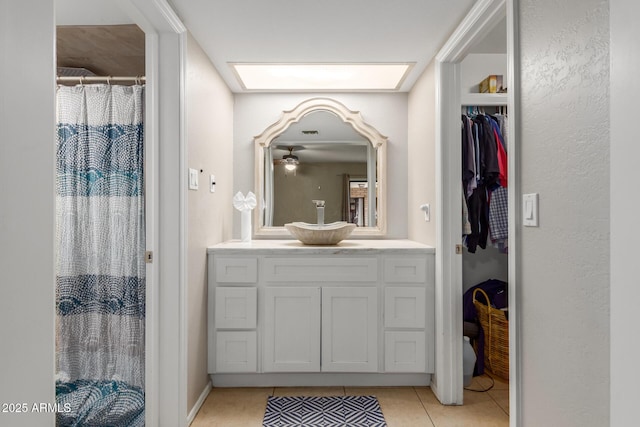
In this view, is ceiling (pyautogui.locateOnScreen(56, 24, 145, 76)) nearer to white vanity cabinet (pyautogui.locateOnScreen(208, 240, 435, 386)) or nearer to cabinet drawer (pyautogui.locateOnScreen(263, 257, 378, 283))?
white vanity cabinet (pyautogui.locateOnScreen(208, 240, 435, 386))

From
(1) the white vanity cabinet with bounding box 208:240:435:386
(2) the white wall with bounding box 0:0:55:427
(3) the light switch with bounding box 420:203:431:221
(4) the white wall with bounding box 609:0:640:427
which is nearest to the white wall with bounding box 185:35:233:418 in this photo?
(1) the white vanity cabinet with bounding box 208:240:435:386

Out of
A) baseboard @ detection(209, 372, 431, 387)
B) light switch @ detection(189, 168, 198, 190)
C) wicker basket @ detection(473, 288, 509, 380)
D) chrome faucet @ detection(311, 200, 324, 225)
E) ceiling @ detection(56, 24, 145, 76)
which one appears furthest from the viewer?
chrome faucet @ detection(311, 200, 324, 225)

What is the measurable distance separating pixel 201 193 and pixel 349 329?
4.14 feet

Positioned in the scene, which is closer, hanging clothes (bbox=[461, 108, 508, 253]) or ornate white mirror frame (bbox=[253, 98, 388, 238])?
hanging clothes (bbox=[461, 108, 508, 253])

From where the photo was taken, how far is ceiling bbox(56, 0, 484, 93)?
81.7 inches

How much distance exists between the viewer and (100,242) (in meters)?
2.37

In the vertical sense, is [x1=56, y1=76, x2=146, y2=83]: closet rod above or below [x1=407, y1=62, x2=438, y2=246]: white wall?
above

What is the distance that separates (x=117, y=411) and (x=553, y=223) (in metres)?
2.25

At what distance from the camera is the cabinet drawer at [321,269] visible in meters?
2.72

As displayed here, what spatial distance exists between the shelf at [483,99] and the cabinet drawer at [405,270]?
1224 millimetres

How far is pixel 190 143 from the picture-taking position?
7.64 feet

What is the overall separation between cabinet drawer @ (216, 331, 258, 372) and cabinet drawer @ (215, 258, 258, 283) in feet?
1.10

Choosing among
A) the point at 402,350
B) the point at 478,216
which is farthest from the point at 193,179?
the point at 478,216

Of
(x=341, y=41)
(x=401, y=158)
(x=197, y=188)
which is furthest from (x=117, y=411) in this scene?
(x=401, y=158)
